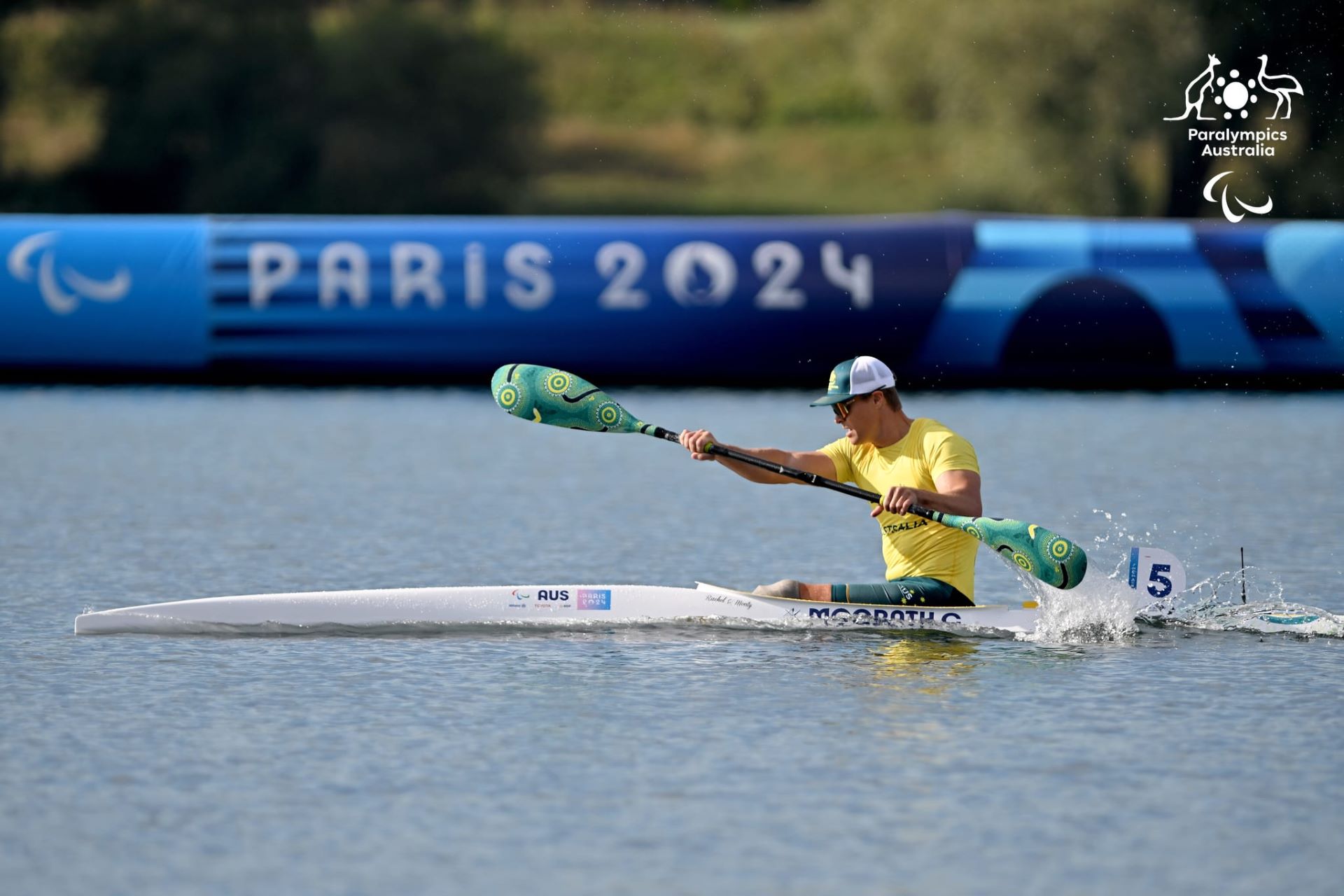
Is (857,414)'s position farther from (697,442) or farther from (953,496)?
(697,442)

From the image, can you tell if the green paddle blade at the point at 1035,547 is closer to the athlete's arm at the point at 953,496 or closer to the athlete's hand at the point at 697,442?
the athlete's arm at the point at 953,496

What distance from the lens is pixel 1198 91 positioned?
Result: 3491 centimetres

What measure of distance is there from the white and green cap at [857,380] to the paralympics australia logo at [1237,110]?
2327cm

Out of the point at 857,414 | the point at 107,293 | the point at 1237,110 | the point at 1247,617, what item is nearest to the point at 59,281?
the point at 107,293

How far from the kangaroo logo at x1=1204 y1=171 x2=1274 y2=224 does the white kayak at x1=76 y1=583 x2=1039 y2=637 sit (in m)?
23.5

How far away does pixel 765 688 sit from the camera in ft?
30.2

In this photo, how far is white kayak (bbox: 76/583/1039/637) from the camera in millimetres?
10484

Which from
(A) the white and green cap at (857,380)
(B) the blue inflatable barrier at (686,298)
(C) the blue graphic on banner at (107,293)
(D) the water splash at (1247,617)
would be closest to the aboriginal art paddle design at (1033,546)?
(D) the water splash at (1247,617)

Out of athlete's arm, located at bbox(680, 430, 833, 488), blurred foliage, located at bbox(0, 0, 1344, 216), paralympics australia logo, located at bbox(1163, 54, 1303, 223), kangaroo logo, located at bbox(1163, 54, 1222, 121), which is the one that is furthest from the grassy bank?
athlete's arm, located at bbox(680, 430, 833, 488)

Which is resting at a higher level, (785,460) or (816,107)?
(816,107)

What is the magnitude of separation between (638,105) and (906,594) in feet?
154

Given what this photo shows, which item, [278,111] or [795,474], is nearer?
[795,474]

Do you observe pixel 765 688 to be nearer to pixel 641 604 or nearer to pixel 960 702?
pixel 960 702

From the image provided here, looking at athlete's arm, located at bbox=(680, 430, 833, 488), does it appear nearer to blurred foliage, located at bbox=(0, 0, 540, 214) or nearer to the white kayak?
the white kayak
